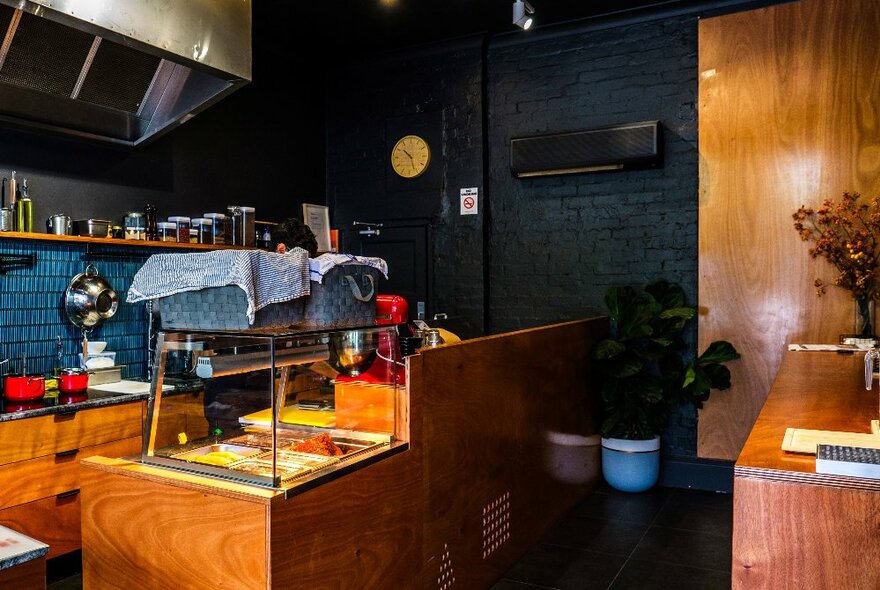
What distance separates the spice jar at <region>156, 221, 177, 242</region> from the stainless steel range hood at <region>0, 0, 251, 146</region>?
49 centimetres

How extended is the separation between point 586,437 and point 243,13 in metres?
3.10

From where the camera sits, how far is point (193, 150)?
450 cm

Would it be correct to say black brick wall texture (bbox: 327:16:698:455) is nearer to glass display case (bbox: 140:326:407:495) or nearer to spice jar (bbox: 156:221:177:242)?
spice jar (bbox: 156:221:177:242)

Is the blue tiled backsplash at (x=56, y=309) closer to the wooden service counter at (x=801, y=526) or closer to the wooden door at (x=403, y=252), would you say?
the wooden door at (x=403, y=252)

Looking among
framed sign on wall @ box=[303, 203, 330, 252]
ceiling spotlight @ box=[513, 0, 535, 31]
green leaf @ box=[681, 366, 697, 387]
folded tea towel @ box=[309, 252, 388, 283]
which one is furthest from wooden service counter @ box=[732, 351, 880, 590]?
framed sign on wall @ box=[303, 203, 330, 252]

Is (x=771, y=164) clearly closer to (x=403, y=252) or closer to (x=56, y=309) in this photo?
(x=403, y=252)

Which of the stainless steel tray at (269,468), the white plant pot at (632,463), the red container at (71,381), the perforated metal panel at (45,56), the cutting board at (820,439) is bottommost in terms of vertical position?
the white plant pot at (632,463)

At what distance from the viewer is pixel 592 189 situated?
4.77 meters

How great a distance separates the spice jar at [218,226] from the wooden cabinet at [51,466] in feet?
4.75

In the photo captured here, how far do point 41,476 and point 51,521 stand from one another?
21cm

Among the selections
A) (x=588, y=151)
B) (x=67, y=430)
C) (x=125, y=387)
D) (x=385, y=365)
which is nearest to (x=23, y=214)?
(x=125, y=387)

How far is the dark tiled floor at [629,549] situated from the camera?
2.98 m

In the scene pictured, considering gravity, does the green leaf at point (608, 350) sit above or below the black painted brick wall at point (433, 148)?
below

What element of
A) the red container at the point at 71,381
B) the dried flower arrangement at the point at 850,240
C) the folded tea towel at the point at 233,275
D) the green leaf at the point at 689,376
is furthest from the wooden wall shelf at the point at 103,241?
the dried flower arrangement at the point at 850,240
